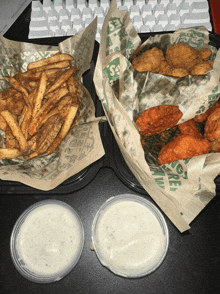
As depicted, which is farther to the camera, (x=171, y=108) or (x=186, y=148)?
(x=171, y=108)

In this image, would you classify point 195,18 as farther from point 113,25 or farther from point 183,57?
point 113,25

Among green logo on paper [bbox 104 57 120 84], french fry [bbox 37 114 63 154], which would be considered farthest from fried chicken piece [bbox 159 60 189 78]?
french fry [bbox 37 114 63 154]

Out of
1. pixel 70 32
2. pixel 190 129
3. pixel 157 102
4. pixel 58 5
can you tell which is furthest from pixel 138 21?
pixel 190 129

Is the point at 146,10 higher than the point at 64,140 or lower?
higher

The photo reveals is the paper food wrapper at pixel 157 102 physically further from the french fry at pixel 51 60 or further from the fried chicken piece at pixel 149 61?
the french fry at pixel 51 60

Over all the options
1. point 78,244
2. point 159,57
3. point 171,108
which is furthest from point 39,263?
point 159,57

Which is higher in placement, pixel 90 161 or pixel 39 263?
pixel 90 161

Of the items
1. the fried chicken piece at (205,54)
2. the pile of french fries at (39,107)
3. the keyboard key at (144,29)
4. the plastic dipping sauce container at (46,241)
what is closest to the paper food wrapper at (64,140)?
the pile of french fries at (39,107)

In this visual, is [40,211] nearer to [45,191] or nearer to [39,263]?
[45,191]
